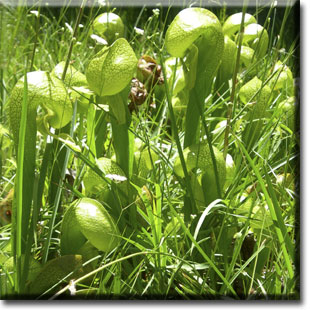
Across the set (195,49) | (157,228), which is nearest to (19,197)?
(157,228)

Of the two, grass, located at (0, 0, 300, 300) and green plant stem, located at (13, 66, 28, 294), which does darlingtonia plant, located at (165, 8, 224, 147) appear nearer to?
grass, located at (0, 0, 300, 300)

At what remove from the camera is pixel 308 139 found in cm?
61

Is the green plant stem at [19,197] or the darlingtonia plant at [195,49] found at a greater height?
the darlingtonia plant at [195,49]

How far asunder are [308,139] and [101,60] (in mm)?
277

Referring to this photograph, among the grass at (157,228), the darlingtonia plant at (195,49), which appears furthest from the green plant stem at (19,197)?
the darlingtonia plant at (195,49)

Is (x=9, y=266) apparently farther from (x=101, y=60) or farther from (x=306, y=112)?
(x=306, y=112)

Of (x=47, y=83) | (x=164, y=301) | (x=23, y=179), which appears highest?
(x=47, y=83)

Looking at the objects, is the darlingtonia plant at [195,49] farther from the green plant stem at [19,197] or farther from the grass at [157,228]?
the green plant stem at [19,197]

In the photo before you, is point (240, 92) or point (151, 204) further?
point (240, 92)

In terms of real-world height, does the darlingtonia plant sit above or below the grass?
above

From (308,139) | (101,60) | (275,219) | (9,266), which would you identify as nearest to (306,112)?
(308,139)

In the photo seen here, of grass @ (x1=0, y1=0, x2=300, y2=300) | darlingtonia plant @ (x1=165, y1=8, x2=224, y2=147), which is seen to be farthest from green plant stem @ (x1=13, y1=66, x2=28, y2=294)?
darlingtonia plant @ (x1=165, y1=8, x2=224, y2=147)

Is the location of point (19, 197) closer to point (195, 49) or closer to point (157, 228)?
point (157, 228)

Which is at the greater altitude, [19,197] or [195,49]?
[195,49]
